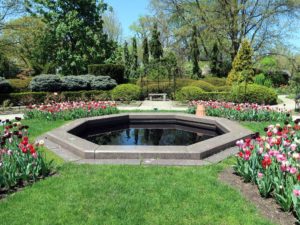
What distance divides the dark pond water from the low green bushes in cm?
759

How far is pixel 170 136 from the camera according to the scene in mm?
8867

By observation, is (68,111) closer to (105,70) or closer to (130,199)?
(130,199)

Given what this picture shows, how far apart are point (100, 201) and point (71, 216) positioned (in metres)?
0.47

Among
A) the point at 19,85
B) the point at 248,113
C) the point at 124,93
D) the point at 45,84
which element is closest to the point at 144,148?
the point at 248,113

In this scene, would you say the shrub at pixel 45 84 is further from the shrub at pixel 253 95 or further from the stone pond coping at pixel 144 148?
the shrub at pixel 253 95

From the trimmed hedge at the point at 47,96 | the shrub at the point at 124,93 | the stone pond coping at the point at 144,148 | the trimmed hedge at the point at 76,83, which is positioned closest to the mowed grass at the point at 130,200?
the stone pond coping at the point at 144,148

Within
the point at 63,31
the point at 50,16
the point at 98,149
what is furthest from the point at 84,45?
the point at 98,149

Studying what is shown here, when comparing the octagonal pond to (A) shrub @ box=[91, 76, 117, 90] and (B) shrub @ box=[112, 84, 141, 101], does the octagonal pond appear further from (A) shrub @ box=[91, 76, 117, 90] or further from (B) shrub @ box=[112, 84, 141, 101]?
(A) shrub @ box=[91, 76, 117, 90]

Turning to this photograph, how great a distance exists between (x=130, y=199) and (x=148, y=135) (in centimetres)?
523

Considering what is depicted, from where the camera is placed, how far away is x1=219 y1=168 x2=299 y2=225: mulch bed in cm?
→ 336

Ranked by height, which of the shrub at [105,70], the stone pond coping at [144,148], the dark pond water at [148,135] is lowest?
the dark pond water at [148,135]

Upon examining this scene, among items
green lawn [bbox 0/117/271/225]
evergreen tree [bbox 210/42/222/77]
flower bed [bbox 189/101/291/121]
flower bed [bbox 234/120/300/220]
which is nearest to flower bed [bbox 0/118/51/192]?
green lawn [bbox 0/117/271/225]

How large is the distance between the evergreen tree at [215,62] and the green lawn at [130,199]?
23912mm

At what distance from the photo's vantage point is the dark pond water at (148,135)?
8.23 m
